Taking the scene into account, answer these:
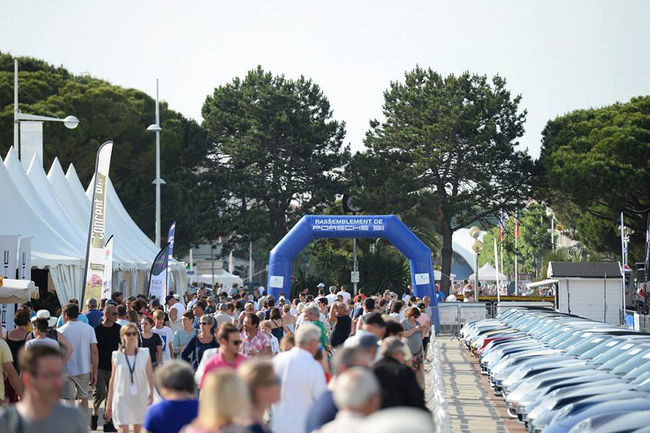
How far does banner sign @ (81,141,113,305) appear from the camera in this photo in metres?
24.0

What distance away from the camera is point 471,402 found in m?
20.4

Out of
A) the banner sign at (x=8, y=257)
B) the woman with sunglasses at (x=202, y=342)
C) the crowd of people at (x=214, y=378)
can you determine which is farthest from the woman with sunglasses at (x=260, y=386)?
the banner sign at (x=8, y=257)

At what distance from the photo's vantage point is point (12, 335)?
572 inches

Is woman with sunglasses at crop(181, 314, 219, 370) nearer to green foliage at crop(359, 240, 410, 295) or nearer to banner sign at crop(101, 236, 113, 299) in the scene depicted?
banner sign at crop(101, 236, 113, 299)

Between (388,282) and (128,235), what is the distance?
11.4 meters

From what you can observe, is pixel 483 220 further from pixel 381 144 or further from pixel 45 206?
pixel 45 206

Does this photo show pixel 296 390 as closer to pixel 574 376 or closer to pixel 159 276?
pixel 574 376

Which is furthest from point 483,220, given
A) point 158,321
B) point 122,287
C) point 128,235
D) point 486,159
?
point 158,321

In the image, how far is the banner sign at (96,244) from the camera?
24.0m

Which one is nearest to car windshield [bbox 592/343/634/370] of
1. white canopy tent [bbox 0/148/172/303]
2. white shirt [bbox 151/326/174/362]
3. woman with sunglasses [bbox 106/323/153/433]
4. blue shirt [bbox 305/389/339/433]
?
white shirt [bbox 151/326/174/362]

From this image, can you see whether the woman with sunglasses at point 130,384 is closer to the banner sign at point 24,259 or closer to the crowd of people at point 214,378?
the crowd of people at point 214,378

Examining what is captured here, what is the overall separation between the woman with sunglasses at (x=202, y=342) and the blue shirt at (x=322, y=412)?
593 centimetres

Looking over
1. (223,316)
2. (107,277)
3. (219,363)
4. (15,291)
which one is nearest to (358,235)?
(107,277)

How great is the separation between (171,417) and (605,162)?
5582 cm
